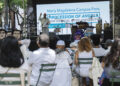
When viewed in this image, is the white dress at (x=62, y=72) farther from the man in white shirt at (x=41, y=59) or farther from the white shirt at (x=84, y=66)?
the man in white shirt at (x=41, y=59)

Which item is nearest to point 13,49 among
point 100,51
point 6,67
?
point 6,67

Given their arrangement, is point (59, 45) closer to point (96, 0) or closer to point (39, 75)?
point (39, 75)

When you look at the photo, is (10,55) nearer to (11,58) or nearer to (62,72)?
(11,58)

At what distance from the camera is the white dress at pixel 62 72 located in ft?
18.7

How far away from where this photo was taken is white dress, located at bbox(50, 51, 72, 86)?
5.71 metres

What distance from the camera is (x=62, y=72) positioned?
575 cm

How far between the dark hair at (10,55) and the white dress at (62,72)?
1.70m

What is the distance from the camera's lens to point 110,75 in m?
4.56

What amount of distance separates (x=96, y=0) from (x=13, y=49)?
13071 mm

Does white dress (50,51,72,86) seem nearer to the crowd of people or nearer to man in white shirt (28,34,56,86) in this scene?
the crowd of people

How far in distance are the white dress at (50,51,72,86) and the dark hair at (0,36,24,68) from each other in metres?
1.70

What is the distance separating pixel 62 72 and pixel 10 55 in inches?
74.3

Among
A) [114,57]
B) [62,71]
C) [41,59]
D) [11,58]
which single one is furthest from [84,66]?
[11,58]

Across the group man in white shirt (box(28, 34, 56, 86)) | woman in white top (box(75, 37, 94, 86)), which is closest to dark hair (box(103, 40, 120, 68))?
man in white shirt (box(28, 34, 56, 86))
